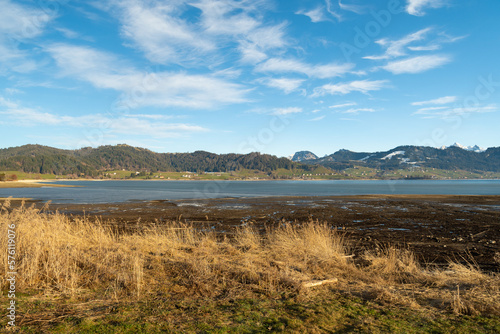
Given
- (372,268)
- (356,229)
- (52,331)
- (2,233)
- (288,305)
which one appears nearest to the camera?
(52,331)

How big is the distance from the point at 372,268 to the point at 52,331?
9.76 metres

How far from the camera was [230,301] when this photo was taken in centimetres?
700

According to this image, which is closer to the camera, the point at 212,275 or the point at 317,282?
the point at 317,282

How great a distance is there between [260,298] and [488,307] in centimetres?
503

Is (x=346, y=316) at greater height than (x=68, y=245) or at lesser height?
lesser

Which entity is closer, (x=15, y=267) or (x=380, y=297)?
(x=380, y=297)

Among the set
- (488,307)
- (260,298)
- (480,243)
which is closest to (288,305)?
(260,298)

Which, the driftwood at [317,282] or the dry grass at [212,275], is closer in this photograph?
the dry grass at [212,275]

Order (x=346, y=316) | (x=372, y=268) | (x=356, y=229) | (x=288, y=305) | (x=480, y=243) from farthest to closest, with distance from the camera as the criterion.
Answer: (x=356, y=229) < (x=480, y=243) < (x=372, y=268) < (x=288, y=305) < (x=346, y=316)

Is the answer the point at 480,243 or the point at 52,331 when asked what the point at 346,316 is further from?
the point at 480,243

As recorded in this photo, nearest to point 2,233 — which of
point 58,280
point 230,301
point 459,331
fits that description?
point 58,280

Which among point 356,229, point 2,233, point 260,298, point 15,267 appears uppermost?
point 2,233

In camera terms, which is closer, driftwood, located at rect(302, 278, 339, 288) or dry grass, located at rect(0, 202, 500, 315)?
dry grass, located at rect(0, 202, 500, 315)

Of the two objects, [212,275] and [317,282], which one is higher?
[212,275]
